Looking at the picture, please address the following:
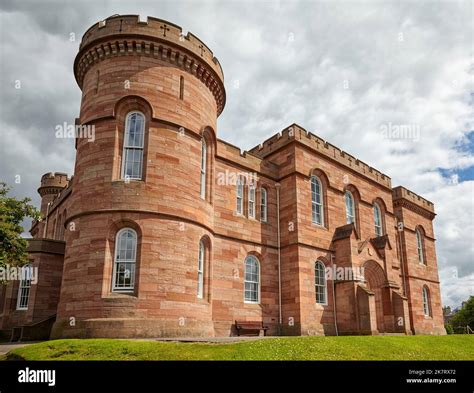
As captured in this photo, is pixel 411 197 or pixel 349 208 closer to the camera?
pixel 349 208

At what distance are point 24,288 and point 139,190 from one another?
33.2ft

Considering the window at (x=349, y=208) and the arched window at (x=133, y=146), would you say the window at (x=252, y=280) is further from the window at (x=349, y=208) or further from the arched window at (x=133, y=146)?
the window at (x=349, y=208)

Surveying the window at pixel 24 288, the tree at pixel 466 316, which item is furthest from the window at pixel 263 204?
the tree at pixel 466 316

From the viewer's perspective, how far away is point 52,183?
1389 inches

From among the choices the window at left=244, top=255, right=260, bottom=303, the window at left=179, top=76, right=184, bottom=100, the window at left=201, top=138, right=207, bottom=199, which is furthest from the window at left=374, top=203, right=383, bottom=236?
the window at left=179, top=76, right=184, bottom=100

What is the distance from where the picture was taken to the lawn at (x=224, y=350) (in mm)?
10164

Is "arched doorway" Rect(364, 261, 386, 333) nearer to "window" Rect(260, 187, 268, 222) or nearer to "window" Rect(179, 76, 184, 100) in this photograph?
"window" Rect(260, 187, 268, 222)

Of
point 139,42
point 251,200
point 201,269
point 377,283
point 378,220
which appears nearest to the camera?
point 139,42

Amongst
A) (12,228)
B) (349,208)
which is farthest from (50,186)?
(349,208)

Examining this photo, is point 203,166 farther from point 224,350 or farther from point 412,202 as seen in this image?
point 412,202

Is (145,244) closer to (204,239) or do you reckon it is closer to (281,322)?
(204,239)

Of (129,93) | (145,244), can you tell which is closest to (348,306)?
(145,244)
